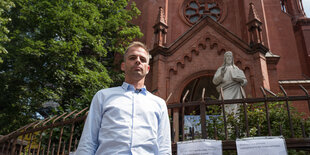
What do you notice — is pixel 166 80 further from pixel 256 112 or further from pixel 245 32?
pixel 256 112

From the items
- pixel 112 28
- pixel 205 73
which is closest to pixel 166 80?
pixel 205 73

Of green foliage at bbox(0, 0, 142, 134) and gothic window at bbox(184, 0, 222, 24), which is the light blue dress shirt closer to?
green foliage at bbox(0, 0, 142, 134)

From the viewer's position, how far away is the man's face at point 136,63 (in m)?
2.10

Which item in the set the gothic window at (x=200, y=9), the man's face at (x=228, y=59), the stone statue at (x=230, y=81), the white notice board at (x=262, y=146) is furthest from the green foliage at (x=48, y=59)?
the gothic window at (x=200, y=9)

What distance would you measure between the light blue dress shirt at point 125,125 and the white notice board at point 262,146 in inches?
49.9

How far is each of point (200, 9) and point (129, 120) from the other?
1595cm

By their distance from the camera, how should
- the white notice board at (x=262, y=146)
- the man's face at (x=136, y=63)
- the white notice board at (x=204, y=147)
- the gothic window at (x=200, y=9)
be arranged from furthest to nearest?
the gothic window at (x=200, y=9)
the white notice board at (x=204, y=147)
the white notice board at (x=262, y=146)
the man's face at (x=136, y=63)

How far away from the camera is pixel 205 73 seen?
11633 millimetres

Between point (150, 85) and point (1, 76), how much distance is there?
688 centimetres

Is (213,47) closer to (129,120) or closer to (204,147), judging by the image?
(204,147)

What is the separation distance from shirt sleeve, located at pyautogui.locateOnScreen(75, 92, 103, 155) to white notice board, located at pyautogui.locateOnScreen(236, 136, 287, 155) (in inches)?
72.4

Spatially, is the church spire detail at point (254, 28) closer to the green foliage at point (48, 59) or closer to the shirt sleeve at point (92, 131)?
the green foliage at point (48, 59)

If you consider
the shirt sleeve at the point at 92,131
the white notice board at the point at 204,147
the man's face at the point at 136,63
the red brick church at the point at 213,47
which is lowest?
the white notice board at the point at 204,147

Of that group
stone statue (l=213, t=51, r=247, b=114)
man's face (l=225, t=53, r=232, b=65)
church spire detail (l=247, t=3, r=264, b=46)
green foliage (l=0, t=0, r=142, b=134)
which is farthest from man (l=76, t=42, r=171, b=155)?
church spire detail (l=247, t=3, r=264, b=46)
